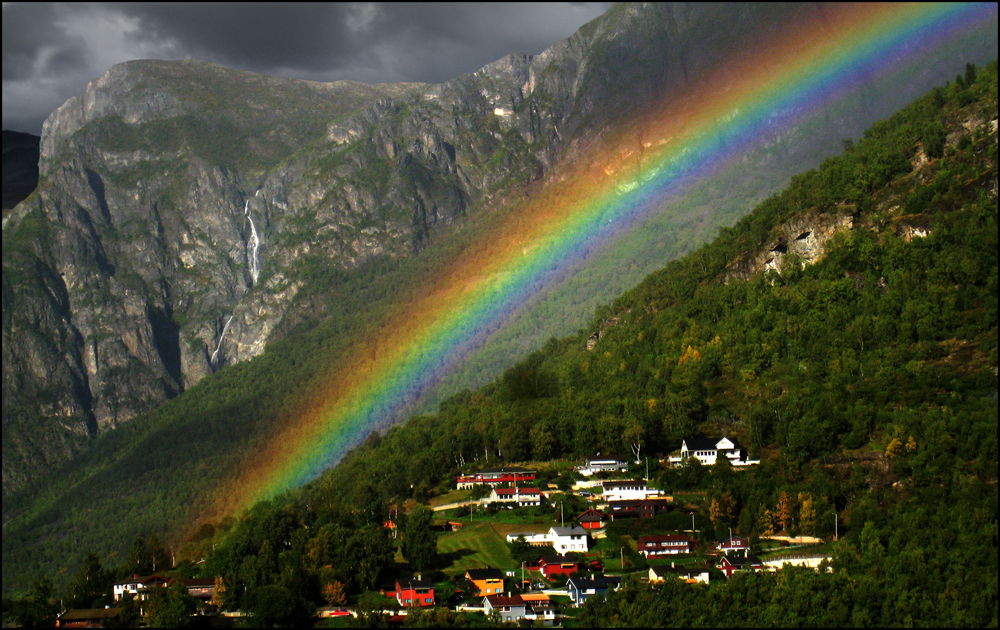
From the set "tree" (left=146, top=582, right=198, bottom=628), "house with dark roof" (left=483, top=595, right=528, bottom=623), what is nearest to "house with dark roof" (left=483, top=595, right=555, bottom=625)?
"house with dark roof" (left=483, top=595, right=528, bottom=623)

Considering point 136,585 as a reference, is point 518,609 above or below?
below

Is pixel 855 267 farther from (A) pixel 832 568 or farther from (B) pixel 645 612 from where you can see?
(B) pixel 645 612

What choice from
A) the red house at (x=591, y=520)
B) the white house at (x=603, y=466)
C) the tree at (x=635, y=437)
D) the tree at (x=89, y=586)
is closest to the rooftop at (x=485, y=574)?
the red house at (x=591, y=520)

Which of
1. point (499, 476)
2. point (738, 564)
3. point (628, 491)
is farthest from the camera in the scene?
point (499, 476)

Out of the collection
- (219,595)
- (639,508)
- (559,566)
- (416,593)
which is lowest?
(416,593)

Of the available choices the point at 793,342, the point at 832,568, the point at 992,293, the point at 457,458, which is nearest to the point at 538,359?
the point at 457,458

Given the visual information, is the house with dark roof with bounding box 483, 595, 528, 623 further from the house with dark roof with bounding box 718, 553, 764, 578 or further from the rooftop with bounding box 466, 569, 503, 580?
the house with dark roof with bounding box 718, 553, 764, 578

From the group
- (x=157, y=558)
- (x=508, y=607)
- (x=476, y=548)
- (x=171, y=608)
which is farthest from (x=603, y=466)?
(x=171, y=608)

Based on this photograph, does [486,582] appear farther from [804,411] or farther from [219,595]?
[804,411]
